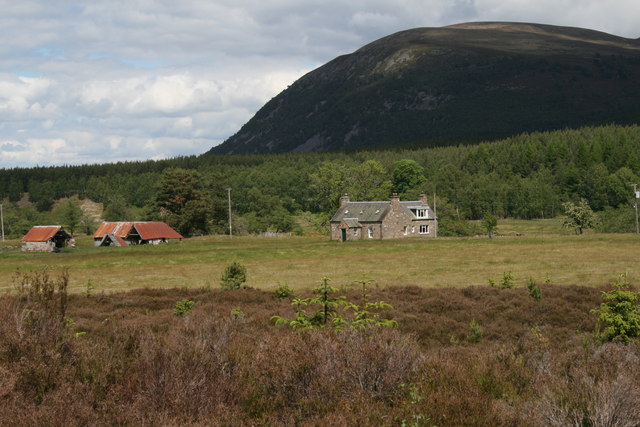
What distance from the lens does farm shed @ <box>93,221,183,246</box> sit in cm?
8519

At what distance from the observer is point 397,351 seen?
8.17m

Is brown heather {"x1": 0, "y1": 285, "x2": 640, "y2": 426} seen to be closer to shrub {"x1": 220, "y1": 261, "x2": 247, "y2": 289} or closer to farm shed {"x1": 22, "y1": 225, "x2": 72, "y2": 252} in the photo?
shrub {"x1": 220, "y1": 261, "x2": 247, "y2": 289}

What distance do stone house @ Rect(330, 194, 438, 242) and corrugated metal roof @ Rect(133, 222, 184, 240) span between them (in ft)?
85.2

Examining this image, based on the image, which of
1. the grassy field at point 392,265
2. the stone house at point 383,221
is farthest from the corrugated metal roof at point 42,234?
the stone house at point 383,221

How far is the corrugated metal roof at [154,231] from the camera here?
85.5 meters

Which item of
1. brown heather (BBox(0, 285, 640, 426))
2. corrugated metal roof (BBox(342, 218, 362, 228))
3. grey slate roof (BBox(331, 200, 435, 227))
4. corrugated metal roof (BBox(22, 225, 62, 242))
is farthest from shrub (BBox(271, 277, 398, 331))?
corrugated metal roof (BBox(22, 225, 62, 242))

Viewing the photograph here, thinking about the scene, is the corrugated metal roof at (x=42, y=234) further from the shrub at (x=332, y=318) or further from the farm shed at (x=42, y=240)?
the shrub at (x=332, y=318)

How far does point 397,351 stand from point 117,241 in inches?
3239

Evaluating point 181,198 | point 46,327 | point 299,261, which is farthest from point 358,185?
point 46,327

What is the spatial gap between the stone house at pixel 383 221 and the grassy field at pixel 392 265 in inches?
669

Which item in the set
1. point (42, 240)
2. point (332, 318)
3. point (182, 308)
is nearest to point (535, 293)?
point (332, 318)

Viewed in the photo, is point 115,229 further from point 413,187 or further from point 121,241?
point 413,187

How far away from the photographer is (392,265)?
43750mm

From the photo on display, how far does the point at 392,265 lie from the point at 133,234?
55.3 meters
